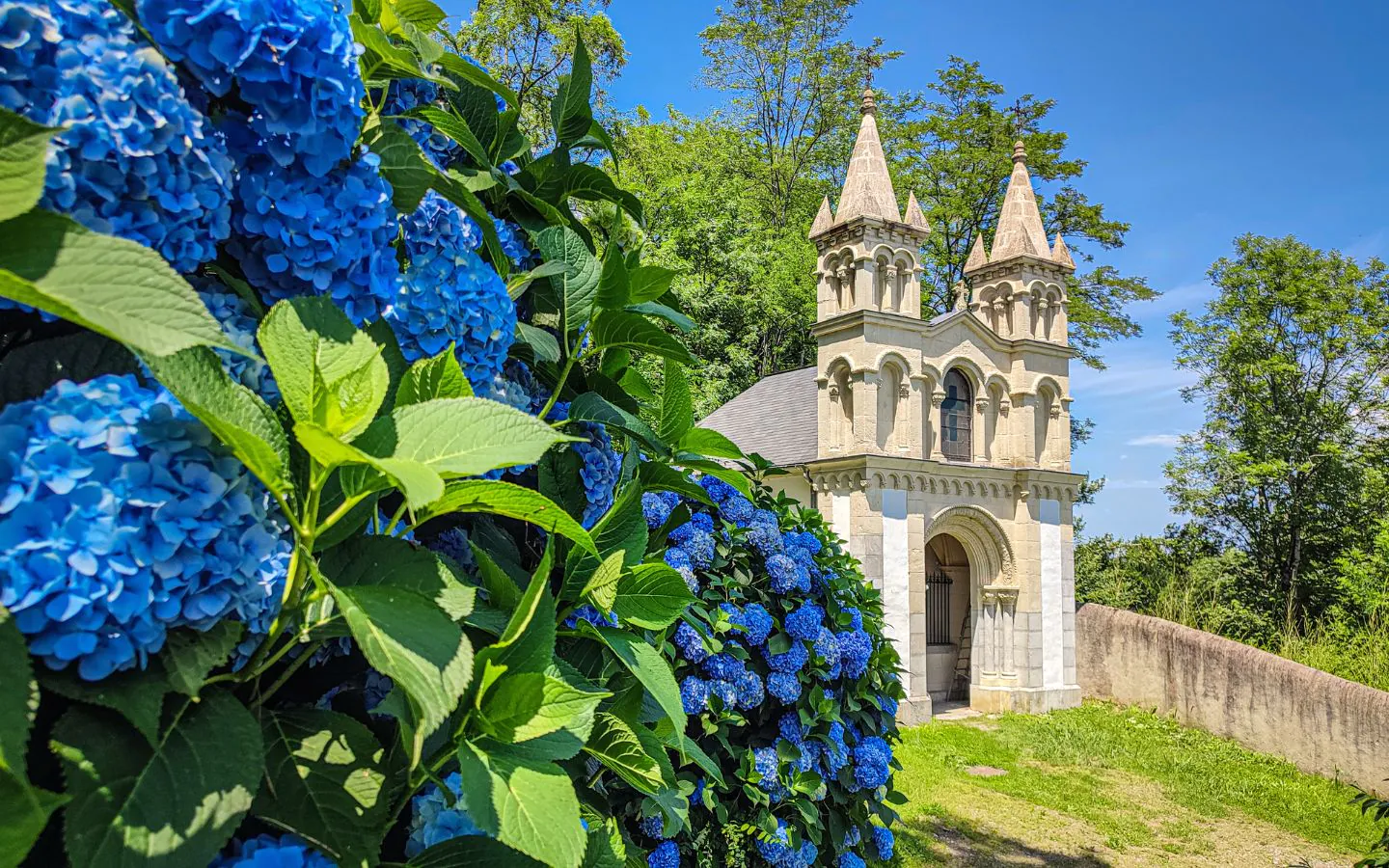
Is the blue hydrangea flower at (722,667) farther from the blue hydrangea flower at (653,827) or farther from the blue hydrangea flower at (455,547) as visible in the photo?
the blue hydrangea flower at (455,547)

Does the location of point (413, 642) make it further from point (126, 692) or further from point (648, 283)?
point (648, 283)

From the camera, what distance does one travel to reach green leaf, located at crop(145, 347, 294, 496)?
555mm

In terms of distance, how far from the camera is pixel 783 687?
2844mm

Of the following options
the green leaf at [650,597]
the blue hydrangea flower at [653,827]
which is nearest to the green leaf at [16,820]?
the green leaf at [650,597]

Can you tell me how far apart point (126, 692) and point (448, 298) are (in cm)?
56

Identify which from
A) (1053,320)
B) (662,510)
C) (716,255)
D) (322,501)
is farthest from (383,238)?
(716,255)

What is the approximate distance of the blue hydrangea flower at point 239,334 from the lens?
2.40 feet

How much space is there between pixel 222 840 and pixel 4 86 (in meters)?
0.55

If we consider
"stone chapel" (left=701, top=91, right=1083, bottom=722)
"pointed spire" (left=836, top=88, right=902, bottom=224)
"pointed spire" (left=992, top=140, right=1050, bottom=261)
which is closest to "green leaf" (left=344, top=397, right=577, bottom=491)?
"stone chapel" (left=701, top=91, right=1083, bottom=722)

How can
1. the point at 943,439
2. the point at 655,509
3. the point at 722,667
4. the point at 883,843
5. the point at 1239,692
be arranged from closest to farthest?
the point at 655,509
the point at 722,667
the point at 883,843
the point at 1239,692
the point at 943,439

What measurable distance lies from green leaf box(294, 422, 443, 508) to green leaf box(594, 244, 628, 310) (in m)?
0.58

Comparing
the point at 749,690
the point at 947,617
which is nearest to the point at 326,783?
the point at 749,690

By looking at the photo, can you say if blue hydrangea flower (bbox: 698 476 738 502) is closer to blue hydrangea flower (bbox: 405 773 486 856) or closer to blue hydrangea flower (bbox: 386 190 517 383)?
blue hydrangea flower (bbox: 386 190 517 383)

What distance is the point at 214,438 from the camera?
0.61 m
